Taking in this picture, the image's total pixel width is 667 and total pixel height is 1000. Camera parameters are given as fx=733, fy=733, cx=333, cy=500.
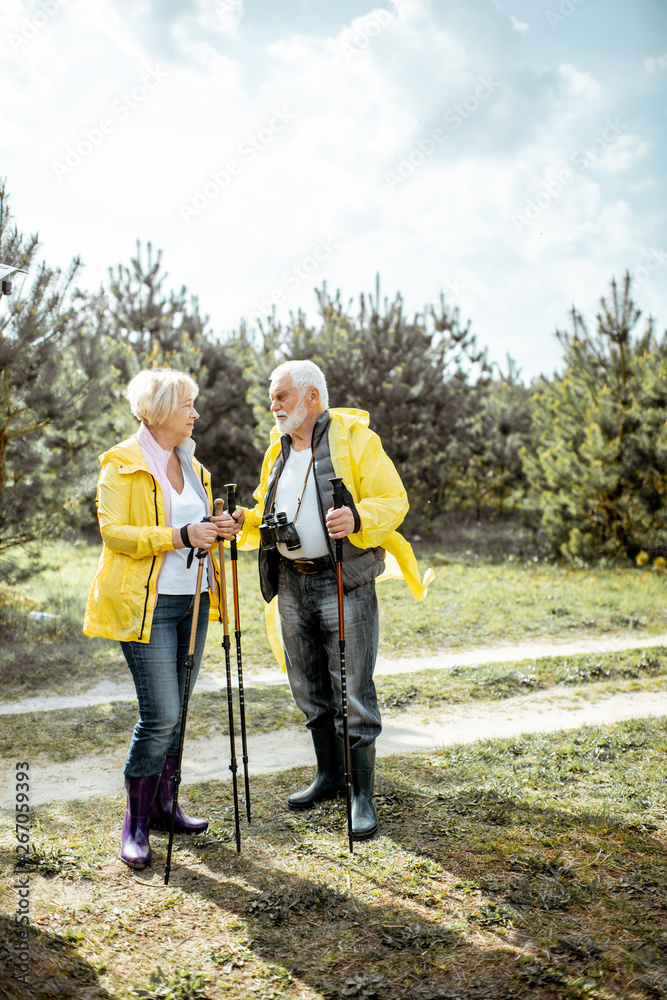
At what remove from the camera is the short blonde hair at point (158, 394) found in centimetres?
323

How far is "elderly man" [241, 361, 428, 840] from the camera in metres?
3.37

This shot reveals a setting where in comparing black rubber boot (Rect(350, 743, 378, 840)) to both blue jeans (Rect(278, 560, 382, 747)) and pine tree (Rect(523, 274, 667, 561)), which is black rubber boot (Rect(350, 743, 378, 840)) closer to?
blue jeans (Rect(278, 560, 382, 747))

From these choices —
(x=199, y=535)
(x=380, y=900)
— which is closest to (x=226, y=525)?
(x=199, y=535)

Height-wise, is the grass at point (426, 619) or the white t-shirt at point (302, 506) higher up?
the white t-shirt at point (302, 506)

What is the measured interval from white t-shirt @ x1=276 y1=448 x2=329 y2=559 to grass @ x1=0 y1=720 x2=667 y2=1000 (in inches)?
52.3

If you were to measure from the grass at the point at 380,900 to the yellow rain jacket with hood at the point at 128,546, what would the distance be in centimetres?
104

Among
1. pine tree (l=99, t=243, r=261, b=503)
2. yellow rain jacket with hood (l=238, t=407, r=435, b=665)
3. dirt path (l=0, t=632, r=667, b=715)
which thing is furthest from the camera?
pine tree (l=99, t=243, r=261, b=503)

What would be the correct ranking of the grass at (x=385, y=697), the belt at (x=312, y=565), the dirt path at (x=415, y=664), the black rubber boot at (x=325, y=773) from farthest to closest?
the dirt path at (x=415, y=664), the grass at (x=385, y=697), the black rubber boot at (x=325, y=773), the belt at (x=312, y=565)

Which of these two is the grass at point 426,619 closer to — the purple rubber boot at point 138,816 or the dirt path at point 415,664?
the dirt path at point 415,664

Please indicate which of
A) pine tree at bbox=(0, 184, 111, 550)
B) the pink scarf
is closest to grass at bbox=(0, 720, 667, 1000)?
the pink scarf

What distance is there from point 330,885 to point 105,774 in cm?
180

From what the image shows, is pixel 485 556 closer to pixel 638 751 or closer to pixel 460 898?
pixel 638 751

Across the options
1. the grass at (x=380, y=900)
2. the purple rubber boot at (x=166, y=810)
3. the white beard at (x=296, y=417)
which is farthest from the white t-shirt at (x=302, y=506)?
the grass at (x=380, y=900)

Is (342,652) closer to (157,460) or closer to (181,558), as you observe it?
(181,558)
